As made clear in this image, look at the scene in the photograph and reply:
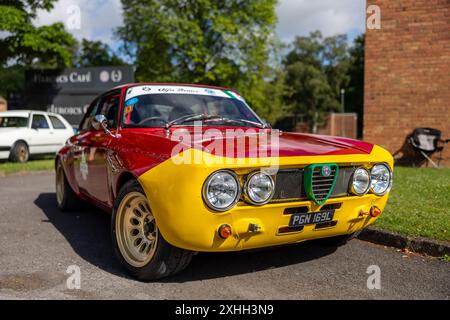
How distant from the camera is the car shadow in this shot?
3.46 meters

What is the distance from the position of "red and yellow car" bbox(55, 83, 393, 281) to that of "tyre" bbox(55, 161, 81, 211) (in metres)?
1.71

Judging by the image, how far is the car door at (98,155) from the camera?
4.08 meters

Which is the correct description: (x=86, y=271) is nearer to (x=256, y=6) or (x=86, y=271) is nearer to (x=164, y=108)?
(x=164, y=108)

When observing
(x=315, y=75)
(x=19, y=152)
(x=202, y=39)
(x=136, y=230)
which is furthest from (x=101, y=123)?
(x=315, y=75)

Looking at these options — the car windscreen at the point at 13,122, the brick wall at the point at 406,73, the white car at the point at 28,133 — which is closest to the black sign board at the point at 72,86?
the white car at the point at 28,133

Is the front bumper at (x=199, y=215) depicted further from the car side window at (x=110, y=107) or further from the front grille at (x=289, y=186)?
the car side window at (x=110, y=107)

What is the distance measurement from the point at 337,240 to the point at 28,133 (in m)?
11.5

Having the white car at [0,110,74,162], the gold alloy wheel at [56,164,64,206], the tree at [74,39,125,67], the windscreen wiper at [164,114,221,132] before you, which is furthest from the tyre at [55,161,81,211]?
the tree at [74,39,125,67]

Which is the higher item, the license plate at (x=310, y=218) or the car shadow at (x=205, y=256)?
the license plate at (x=310, y=218)

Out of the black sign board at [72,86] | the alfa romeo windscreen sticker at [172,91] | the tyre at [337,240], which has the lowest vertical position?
the tyre at [337,240]

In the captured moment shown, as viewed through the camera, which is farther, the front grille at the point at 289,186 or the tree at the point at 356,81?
the tree at the point at 356,81

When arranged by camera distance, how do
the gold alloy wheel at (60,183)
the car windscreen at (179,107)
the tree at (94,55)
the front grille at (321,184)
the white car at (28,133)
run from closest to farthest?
the front grille at (321,184), the car windscreen at (179,107), the gold alloy wheel at (60,183), the white car at (28,133), the tree at (94,55)

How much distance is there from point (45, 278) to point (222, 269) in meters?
1.35
